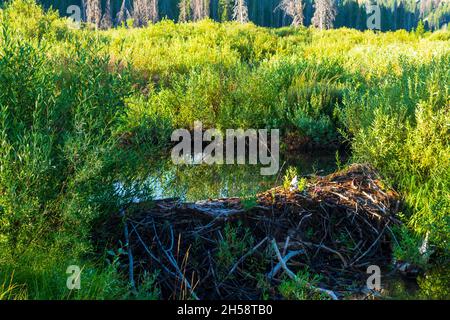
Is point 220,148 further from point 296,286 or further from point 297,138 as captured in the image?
point 296,286

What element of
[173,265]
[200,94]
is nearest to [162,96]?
[200,94]

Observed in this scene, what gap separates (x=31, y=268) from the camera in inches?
113

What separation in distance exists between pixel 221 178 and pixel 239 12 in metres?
46.3

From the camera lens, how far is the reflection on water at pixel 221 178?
5.66 metres

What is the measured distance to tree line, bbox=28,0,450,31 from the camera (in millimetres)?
53688

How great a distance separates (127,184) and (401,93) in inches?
140

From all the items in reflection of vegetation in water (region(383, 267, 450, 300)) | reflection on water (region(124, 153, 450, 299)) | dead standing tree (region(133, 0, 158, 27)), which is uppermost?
dead standing tree (region(133, 0, 158, 27))

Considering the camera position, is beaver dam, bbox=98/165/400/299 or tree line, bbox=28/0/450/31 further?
tree line, bbox=28/0/450/31

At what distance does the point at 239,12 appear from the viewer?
5028cm

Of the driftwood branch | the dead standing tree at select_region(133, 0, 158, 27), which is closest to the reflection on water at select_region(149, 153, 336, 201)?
the driftwood branch

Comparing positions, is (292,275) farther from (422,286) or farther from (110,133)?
(110,133)

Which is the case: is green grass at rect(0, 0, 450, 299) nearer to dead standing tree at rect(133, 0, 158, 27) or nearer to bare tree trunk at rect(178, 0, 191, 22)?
dead standing tree at rect(133, 0, 158, 27)

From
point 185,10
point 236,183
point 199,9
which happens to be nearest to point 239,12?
point 199,9

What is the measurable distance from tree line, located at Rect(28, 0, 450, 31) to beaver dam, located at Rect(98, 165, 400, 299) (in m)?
41.2
